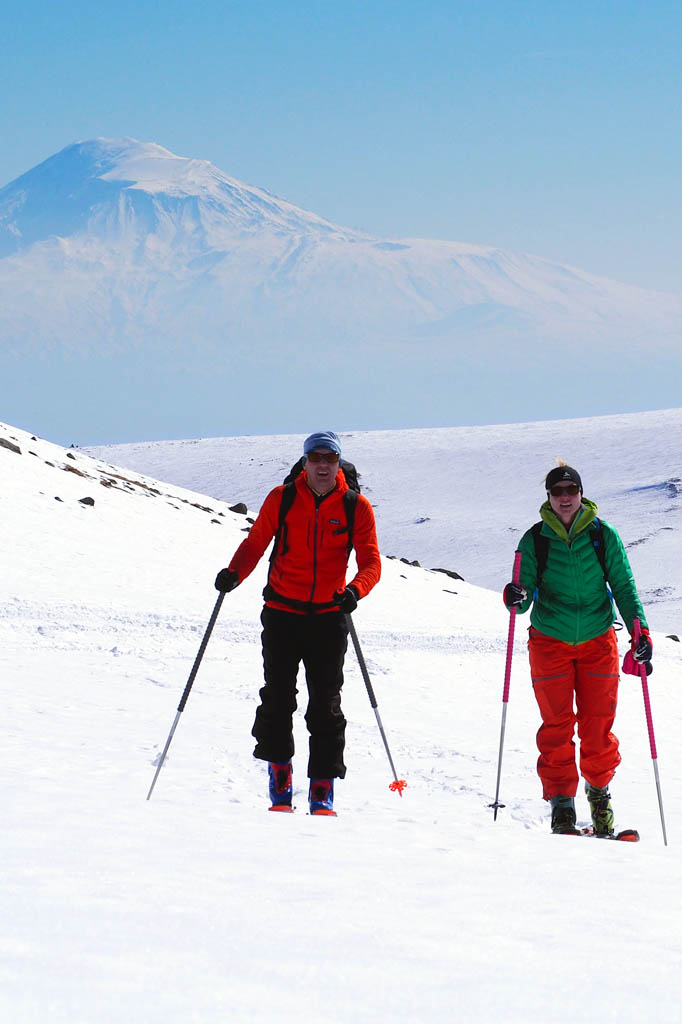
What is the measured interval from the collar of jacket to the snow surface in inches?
67.1

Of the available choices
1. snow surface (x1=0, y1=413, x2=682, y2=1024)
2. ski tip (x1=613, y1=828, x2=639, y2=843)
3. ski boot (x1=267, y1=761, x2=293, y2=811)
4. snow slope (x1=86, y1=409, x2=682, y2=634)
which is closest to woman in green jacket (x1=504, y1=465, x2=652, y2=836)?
ski tip (x1=613, y1=828, x2=639, y2=843)

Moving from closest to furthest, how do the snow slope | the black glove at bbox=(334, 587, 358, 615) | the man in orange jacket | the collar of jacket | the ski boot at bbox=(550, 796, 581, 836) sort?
1. the black glove at bbox=(334, 587, 358, 615)
2. the man in orange jacket
3. the ski boot at bbox=(550, 796, 581, 836)
4. the collar of jacket
5. the snow slope

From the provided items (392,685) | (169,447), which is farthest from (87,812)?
(169,447)

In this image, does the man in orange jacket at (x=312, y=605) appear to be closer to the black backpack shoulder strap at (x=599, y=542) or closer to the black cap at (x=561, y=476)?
the black cap at (x=561, y=476)

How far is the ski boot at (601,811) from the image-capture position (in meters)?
5.54

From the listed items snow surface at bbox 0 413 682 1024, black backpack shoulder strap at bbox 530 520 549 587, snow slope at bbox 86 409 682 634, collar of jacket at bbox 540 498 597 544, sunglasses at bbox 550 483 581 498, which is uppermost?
snow slope at bbox 86 409 682 634

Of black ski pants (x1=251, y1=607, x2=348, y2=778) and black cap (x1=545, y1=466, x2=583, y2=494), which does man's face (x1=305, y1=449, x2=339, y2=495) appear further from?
black cap (x1=545, y1=466, x2=583, y2=494)

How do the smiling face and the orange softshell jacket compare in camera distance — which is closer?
the orange softshell jacket

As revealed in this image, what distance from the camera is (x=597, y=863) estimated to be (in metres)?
4.34

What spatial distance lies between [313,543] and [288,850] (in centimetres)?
177

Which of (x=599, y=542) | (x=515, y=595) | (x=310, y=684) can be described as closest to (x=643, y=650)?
(x=599, y=542)

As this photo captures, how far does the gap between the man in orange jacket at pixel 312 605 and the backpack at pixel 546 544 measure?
1.02 m

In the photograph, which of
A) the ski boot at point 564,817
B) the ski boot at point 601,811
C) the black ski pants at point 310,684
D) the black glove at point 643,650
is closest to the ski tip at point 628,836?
the ski boot at point 601,811

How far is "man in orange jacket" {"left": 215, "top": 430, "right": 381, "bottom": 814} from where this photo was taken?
5328mm
